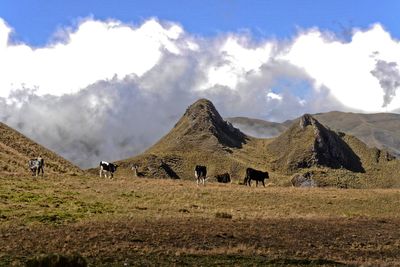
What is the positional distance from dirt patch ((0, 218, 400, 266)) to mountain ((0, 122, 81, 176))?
28854mm

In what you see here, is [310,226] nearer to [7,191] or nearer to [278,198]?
[278,198]

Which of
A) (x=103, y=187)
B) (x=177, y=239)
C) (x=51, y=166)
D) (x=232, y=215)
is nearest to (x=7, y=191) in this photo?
(x=103, y=187)

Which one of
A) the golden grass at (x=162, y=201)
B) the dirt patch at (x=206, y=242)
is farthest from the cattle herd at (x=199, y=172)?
the dirt patch at (x=206, y=242)

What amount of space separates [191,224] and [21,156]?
4846cm

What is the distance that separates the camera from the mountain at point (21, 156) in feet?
214

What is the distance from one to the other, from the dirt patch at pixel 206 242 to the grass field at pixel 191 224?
0.17ft

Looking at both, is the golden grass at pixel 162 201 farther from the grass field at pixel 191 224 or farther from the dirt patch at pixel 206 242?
the dirt patch at pixel 206 242

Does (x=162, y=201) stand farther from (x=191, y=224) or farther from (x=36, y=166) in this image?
(x=36, y=166)

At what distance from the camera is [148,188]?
5334 cm

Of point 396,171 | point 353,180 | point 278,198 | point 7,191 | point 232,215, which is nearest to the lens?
point 232,215

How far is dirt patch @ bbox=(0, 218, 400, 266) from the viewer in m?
24.8

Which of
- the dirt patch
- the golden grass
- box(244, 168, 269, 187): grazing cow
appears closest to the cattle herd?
box(244, 168, 269, 187): grazing cow

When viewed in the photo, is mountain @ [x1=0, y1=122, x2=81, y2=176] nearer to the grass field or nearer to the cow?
the cow

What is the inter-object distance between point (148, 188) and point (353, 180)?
122 metres
